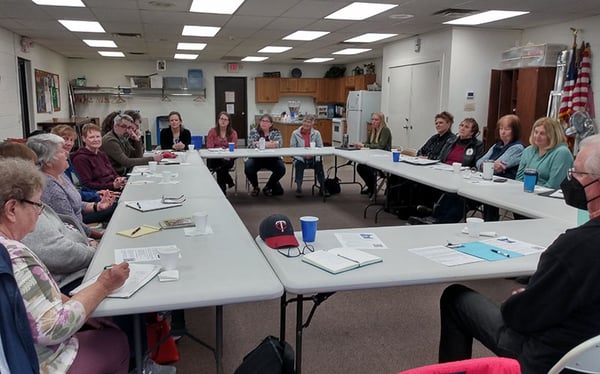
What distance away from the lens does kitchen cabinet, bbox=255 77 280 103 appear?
12.8m

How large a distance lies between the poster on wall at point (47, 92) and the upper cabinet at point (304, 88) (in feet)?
16.0

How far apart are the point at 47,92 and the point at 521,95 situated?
8.62 m

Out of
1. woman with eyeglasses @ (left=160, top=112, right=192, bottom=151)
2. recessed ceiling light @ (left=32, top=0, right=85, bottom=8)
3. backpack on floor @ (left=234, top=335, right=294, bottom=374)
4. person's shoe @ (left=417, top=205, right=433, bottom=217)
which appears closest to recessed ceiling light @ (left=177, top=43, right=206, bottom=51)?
woman with eyeglasses @ (left=160, top=112, right=192, bottom=151)

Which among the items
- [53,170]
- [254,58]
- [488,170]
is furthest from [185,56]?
[53,170]

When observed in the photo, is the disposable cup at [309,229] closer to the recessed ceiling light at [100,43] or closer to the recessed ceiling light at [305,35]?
the recessed ceiling light at [305,35]

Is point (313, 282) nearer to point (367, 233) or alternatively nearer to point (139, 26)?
point (367, 233)

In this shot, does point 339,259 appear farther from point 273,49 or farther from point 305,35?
point 273,49

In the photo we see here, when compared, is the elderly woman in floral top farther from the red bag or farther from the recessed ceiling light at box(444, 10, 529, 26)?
the recessed ceiling light at box(444, 10, 529, 26)

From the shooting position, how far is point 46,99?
9406 millimetres

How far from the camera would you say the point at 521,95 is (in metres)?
6.65

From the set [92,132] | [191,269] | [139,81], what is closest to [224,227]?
[191,269]

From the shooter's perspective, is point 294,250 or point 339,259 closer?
point 339,259

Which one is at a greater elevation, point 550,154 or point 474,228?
point 550,154

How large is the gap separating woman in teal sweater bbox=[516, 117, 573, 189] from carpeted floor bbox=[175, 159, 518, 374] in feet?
3.04
